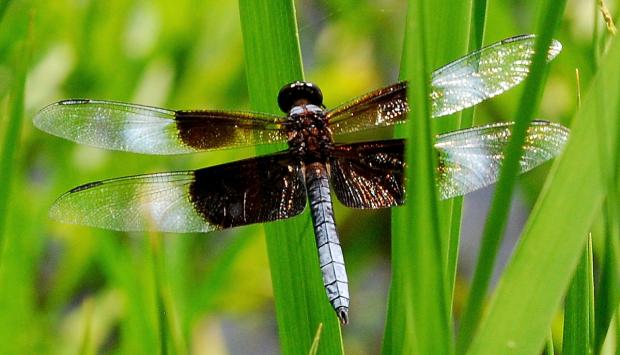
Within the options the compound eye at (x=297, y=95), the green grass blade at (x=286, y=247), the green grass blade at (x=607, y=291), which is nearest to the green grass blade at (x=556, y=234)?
the green grass blade at (x=607, y=291)

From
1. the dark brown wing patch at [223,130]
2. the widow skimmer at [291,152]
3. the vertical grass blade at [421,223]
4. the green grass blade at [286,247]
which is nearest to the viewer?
the vertical grass blade at [421,223]

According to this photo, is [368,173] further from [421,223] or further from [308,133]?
[421,223]

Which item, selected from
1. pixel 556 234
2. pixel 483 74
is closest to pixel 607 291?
pixel 556 234

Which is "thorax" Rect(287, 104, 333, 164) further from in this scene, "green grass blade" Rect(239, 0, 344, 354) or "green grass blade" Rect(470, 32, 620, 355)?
"green grass blade" Rect(470, 32, 620, 355)

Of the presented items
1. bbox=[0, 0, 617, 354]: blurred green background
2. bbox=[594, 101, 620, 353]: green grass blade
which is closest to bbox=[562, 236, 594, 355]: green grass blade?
bbox=[594, 101, 620, 353]: green grass blade

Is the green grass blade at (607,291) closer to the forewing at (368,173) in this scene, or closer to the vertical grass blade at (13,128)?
the forewing at (368,173)

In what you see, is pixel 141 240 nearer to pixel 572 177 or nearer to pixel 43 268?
pixel 43 268
